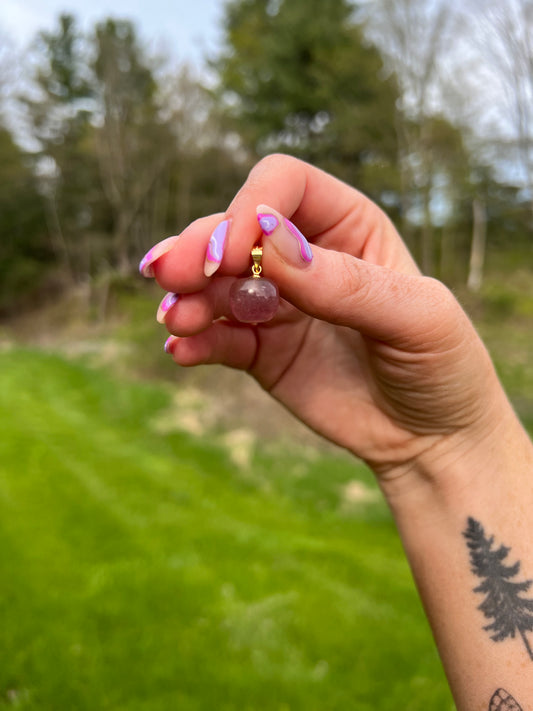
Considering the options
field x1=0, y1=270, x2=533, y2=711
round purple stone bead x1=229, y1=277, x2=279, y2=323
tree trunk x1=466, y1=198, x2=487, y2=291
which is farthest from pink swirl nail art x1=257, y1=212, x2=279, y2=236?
tree trunk x1=466, y1=198, x2=487, y2=291

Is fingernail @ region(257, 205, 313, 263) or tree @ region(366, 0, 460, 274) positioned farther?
tree @ region(366, 0, 460, 274)

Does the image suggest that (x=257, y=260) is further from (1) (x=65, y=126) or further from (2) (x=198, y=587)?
(1) (x=65, y=126)

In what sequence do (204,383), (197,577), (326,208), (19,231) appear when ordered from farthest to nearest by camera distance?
(19,231), (204,383), (197,577), (326,208)

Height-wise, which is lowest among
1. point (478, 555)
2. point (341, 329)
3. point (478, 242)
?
point (478, 242)

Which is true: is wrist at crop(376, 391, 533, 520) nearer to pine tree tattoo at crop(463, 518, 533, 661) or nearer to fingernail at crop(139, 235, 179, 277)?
pine tree tattoo at crop(463, 518, 533, 661)

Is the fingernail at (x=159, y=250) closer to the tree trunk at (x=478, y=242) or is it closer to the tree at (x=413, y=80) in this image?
the tree at (x=413, y=80)

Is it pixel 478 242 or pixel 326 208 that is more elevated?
pixel 326 208

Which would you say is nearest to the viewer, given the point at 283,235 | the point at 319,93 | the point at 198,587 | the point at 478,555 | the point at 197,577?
the point at 283,235

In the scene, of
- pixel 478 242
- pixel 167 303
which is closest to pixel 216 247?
pixel 167 303
